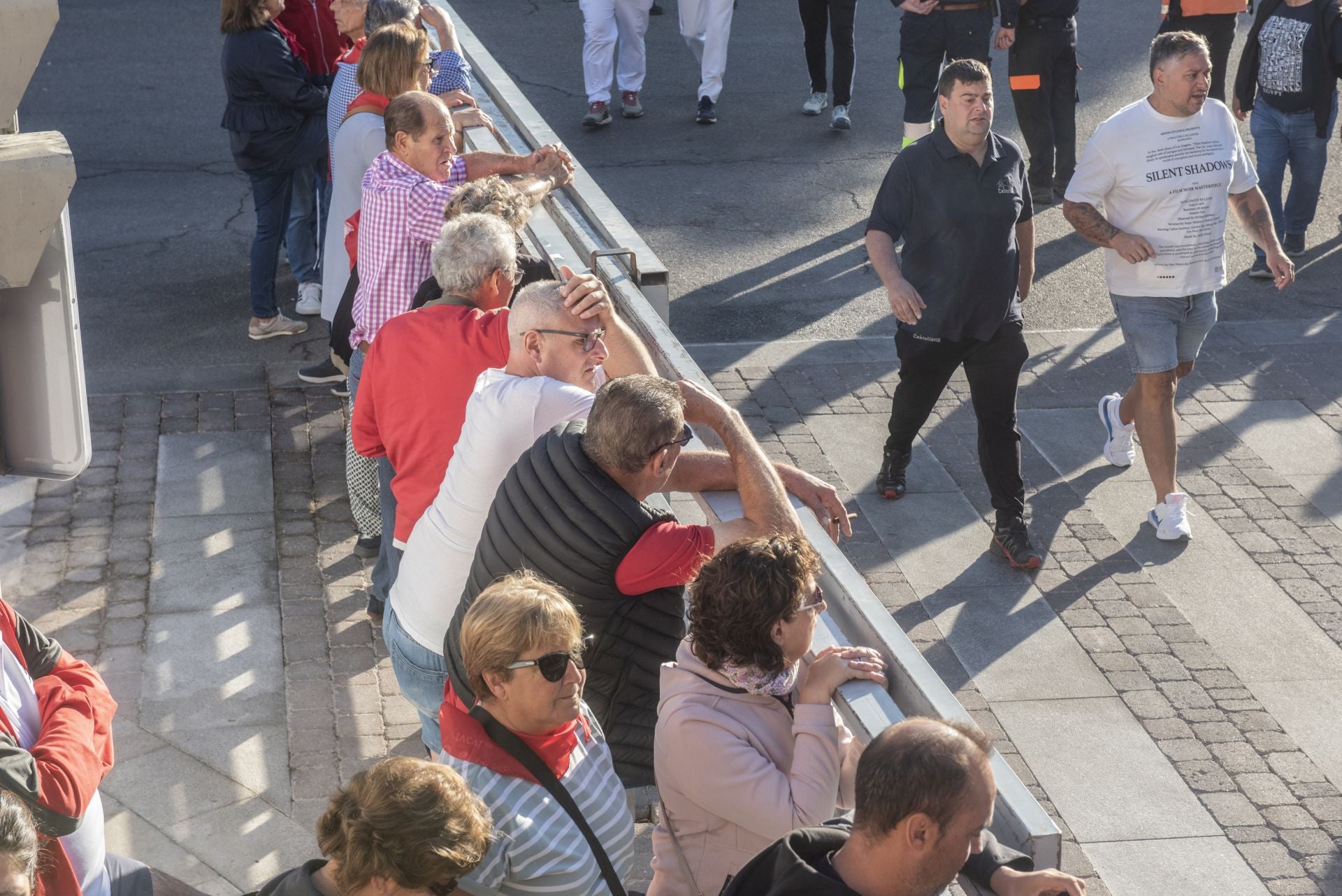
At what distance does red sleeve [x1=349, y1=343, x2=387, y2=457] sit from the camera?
4430 mm

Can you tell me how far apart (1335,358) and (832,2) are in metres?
5.32

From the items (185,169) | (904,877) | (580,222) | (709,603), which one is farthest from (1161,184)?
(185,169)

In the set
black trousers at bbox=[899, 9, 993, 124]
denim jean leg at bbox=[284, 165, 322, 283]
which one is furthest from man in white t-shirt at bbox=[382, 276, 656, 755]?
black trousers at bbox=[899, 9, 993, 124]

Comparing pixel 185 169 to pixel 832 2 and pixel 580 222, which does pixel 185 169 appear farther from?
pixel 580 222

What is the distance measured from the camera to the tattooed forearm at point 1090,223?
6.60m

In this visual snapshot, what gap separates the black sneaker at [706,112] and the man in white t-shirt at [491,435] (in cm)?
950

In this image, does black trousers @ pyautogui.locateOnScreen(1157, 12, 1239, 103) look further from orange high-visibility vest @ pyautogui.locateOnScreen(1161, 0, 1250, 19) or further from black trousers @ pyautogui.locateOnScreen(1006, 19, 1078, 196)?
black trousers @ pyautogui.locateOnScreen(1006, 19, 1078, 196)

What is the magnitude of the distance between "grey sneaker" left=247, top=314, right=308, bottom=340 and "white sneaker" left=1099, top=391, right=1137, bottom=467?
4747mm

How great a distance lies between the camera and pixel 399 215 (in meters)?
5.46

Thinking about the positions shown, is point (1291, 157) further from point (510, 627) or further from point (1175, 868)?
point (510, 627)

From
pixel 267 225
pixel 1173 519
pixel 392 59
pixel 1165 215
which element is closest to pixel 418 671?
pixel 392 59

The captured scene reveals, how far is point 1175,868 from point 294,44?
6372 mm

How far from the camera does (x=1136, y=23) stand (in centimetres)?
1656

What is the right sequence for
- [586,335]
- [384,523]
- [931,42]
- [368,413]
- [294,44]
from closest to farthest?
1. [586,335]
2. [368,413]
3. [384,523]
4. [294,44]
5. [931,42]
